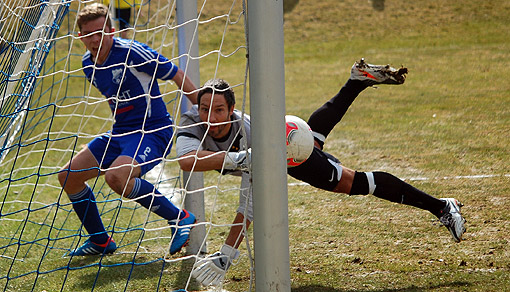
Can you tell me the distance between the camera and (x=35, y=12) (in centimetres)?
467

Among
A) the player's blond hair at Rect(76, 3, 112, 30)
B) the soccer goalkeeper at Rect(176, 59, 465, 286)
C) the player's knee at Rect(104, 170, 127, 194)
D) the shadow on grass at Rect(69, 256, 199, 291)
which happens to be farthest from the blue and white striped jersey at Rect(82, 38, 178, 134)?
the shadow on grass at Rect(69, 256, 199, 291)

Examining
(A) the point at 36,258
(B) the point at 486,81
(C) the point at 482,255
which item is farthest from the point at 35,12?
(B) the point at 486,81

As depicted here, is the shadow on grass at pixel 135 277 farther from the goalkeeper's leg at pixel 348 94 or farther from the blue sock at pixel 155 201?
the goalkeeper's leg at pixel 348 94

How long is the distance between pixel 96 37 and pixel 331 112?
66.0 inches

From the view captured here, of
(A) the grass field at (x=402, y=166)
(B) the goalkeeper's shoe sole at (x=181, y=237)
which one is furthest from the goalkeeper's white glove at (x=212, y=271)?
(B) the goalkeeper's shoe sole at (x=181, y=237)

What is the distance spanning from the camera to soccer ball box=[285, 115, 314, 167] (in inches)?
150

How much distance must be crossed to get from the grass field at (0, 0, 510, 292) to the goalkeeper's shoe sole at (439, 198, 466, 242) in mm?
142

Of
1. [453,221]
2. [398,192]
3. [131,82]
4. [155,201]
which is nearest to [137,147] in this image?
[155,201]

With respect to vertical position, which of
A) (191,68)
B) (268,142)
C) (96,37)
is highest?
(96,37)

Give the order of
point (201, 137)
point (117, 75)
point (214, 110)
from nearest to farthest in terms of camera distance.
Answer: point (214, 110)
point (201, 137)
point (117, 75)

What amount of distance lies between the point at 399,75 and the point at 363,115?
12.3 ft

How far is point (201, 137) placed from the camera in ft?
12.7

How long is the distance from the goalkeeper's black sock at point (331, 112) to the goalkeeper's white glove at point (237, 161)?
3.32 feet

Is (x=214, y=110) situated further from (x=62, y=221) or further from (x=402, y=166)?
(x=402, y=166)
